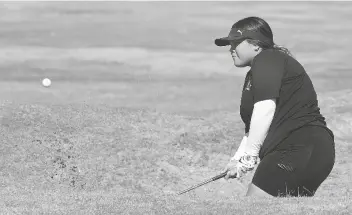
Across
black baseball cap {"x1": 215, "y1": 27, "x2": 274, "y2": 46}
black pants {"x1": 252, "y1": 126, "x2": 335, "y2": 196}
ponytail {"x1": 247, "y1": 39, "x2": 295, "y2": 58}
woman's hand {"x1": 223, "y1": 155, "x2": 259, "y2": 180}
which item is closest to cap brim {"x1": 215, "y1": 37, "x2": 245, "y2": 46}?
black baseball cap {"x1": 215, "y1": 27, "x2": 274, "y2": 46}

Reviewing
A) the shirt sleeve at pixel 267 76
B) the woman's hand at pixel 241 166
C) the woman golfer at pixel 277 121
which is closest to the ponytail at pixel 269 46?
the woman golfer at pixel 277 121

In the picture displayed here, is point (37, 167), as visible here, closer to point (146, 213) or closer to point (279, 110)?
point (146, 213)

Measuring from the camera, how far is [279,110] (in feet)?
25.1

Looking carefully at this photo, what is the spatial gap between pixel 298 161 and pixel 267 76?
109cm

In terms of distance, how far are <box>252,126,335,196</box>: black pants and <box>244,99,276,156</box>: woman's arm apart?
40 centimetres

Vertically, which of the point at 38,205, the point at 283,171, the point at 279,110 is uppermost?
the point at 279,110

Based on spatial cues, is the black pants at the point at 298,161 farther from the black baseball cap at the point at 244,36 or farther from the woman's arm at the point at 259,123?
the black baseball cap at the point at 244,36

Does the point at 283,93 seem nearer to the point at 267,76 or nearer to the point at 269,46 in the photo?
the point at 267,76

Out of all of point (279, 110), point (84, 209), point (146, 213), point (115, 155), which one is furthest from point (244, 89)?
point (115, 155)

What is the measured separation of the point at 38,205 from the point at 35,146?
16922mm

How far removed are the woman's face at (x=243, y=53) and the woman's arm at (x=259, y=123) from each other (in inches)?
26.9

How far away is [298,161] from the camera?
7.73 m

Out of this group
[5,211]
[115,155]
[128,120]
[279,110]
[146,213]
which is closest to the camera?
[279,110]

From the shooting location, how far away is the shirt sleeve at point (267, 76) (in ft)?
24.4
